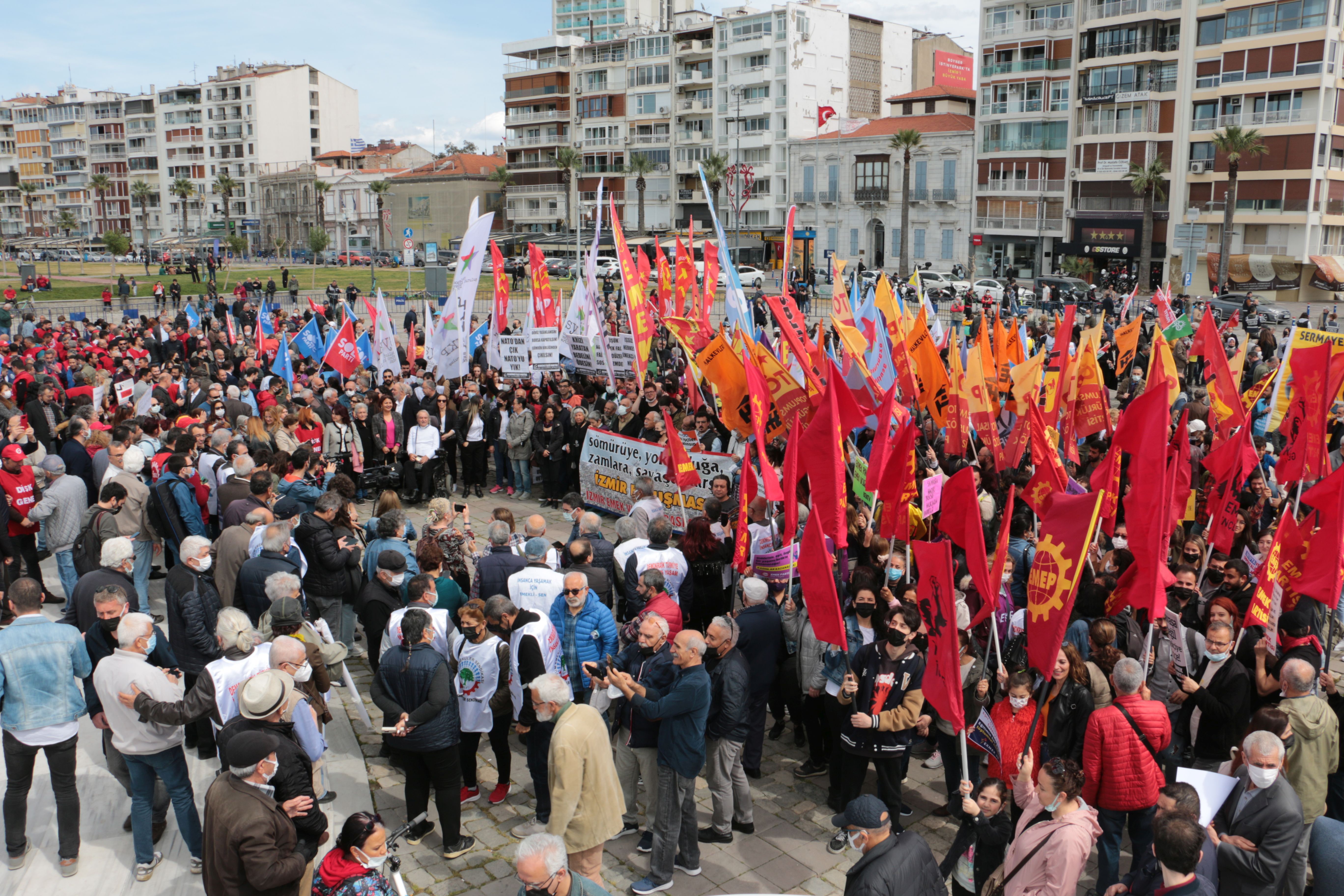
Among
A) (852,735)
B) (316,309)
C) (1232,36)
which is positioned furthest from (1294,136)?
(852,735)

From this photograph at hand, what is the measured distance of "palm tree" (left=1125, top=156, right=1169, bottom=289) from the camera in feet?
178

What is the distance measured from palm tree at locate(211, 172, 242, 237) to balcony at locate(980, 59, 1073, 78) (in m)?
69.8

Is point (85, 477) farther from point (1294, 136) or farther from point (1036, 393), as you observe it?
point (1294, 136)

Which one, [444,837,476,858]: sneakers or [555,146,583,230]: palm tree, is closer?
[444,837,476,858]: sneakers

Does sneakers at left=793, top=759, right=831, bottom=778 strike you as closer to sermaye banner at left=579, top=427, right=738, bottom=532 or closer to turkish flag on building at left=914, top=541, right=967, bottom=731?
turkish flag on building at left=914, top=541, right=967, bottom=731

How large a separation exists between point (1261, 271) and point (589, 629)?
54466mm

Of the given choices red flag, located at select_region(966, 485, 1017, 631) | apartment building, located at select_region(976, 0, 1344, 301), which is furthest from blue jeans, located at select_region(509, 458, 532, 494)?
apartment building, located at select_region(976, 0, 1344, 301)

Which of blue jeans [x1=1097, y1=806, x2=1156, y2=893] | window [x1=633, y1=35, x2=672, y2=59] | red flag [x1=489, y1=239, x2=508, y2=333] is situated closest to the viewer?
blue jeans [x1=1097, y1=806, x2=1156, y2=893]

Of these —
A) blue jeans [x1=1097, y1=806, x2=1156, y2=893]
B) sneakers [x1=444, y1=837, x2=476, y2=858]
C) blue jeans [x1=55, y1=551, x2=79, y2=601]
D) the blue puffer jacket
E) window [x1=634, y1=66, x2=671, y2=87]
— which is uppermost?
window [x1=634, y1=66, x2=671, y2=87]

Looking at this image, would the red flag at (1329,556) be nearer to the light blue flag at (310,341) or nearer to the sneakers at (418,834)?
the sneakers at (418,834)

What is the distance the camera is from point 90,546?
8.77 meters

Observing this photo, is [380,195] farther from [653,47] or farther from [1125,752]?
[1125,752]

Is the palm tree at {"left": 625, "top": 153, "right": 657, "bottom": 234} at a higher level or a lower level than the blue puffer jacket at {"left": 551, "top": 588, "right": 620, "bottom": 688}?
higher

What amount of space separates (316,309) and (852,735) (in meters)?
27.0
